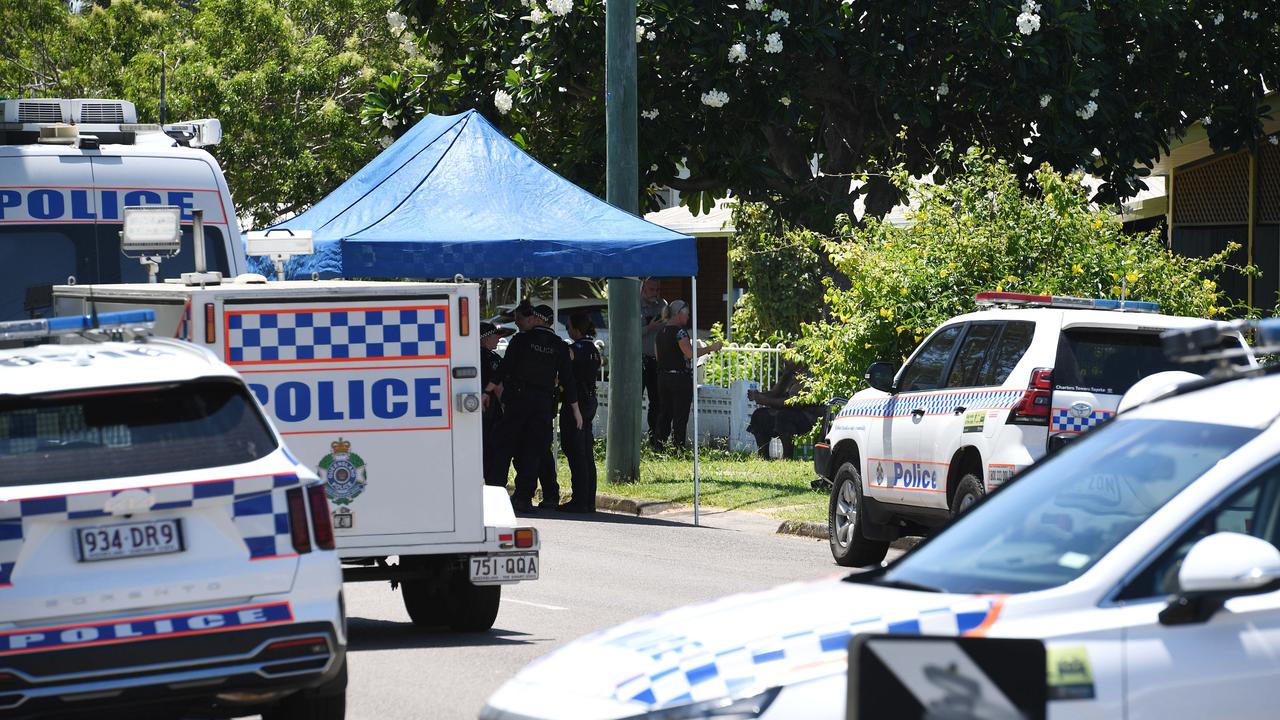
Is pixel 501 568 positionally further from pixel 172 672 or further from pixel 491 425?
pixel 491 425

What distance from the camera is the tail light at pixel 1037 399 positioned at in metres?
11.3

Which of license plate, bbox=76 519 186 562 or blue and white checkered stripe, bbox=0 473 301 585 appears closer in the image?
blue and white checkered stripe, bbox=0 473 301 585

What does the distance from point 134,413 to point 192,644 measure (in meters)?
0.90

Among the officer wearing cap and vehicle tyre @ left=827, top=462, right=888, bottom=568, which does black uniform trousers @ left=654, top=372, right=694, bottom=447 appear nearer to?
the officer wearing cap

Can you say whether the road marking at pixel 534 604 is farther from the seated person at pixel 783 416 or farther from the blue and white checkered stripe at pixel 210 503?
the seated person at pixel 783 416

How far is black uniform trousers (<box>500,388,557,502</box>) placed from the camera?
1688 cm

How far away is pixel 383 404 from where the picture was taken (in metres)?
10.0

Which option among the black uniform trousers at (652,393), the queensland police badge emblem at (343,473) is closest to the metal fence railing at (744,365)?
the black uniform trousers at (652,393)

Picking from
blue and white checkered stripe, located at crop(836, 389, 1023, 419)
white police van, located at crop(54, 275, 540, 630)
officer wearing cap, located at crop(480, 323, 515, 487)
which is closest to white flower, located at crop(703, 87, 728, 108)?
officer wearing cap, located at crop(480, 323, 515, 487)

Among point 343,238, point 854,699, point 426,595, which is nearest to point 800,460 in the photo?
point 343,238

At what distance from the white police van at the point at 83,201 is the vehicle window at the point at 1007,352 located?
4961mm

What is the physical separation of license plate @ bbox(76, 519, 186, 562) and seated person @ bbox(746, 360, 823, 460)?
1403 cm

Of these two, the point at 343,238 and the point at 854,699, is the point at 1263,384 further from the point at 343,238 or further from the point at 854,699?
the point at 343,238

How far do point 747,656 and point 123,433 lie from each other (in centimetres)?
321
